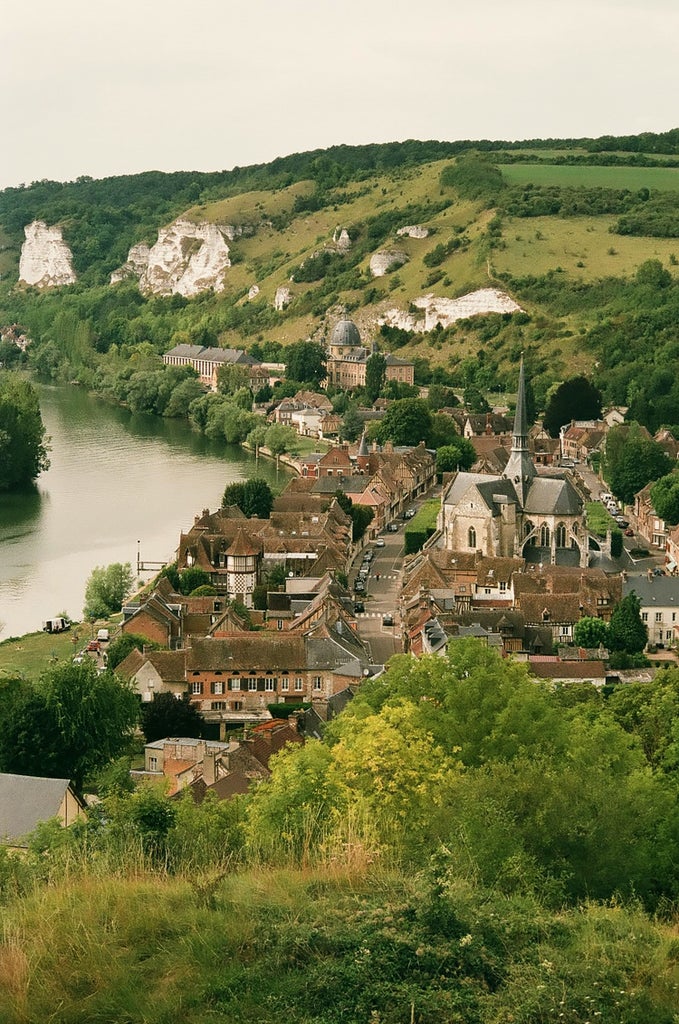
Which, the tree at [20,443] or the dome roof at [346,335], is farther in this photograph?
the dome roof at [346,335]

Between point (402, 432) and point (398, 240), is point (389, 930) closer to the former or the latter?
point (402, 432)

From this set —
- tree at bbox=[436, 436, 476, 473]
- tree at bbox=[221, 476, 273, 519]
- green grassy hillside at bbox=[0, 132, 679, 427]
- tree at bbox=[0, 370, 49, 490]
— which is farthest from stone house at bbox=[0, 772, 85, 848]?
green grassy hillside at bbox=[0, 132, 679, 427]

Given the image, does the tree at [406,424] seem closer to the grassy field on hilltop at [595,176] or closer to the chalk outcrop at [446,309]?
the chalk outcrop at [446,309]

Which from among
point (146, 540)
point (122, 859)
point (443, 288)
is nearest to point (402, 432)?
point (146, 540)

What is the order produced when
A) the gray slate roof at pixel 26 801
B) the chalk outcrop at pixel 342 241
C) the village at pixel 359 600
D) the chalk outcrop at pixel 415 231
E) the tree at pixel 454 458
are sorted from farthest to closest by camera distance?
the chalk outcrop at pixel 342 241
the chalk outcrop at pixel 415 231
the tree at pixel 454 458
the village at pixel 359 600
the gray slate roof at pixel 26 801

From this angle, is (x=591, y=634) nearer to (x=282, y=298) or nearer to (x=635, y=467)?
(x=635, y=467)

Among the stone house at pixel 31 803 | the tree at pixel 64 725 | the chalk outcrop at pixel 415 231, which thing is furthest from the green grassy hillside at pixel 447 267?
the stone house at pixel 31 803

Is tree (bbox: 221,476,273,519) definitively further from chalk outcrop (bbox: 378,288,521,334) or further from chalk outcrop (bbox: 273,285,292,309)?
chalk outcrop (bbox: 273,285,292,309)
